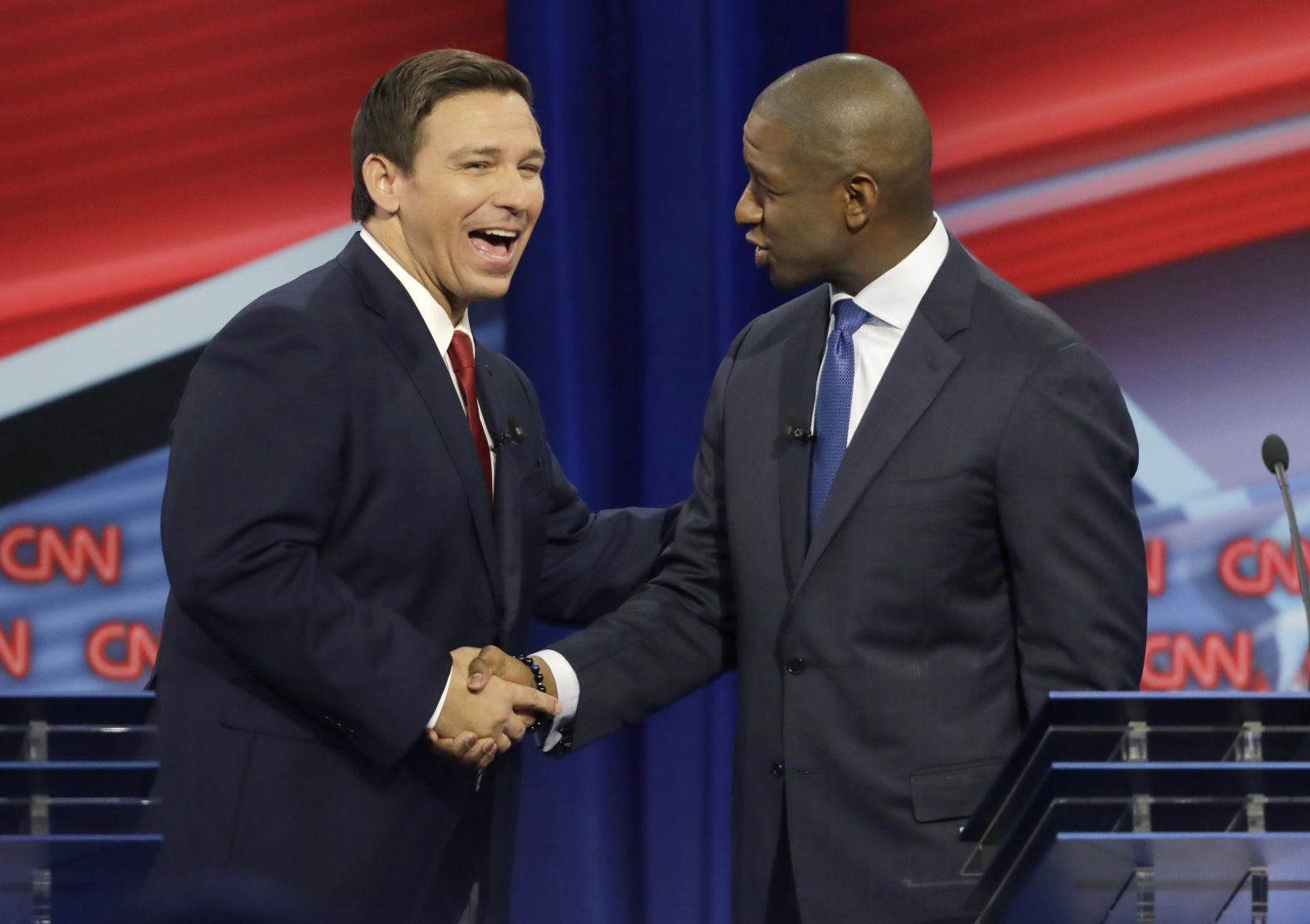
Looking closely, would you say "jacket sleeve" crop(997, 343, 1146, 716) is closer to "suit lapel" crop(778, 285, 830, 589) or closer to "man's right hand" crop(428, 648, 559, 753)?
"suit lapel" crop(778, 285, 830, 589)

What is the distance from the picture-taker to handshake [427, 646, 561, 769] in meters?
2.33

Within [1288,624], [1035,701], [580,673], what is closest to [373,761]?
[580,673]

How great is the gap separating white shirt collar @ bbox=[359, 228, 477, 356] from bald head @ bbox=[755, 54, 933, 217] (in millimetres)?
630

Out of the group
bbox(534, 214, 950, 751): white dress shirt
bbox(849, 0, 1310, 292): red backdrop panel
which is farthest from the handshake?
bbox(849, 0, 1310, 292): red backdrop panel

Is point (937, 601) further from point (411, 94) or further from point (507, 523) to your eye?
point (411, 94)

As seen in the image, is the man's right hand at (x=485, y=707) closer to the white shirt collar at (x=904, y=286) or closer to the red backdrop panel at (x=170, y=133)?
the white shirt collar at (x=904, y=286)

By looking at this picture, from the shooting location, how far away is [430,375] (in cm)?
241

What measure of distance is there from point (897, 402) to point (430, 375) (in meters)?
0.72

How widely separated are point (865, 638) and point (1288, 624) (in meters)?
1.76

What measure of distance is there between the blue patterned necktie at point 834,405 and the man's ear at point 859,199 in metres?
0.12

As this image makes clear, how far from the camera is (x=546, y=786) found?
3.74m

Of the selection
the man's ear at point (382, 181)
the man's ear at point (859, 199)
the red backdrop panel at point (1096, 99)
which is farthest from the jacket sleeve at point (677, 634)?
the red backdrop panel at point (1096, 99)

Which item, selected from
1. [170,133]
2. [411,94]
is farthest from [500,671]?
[170,133]

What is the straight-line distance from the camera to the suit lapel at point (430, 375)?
94.2 inches
